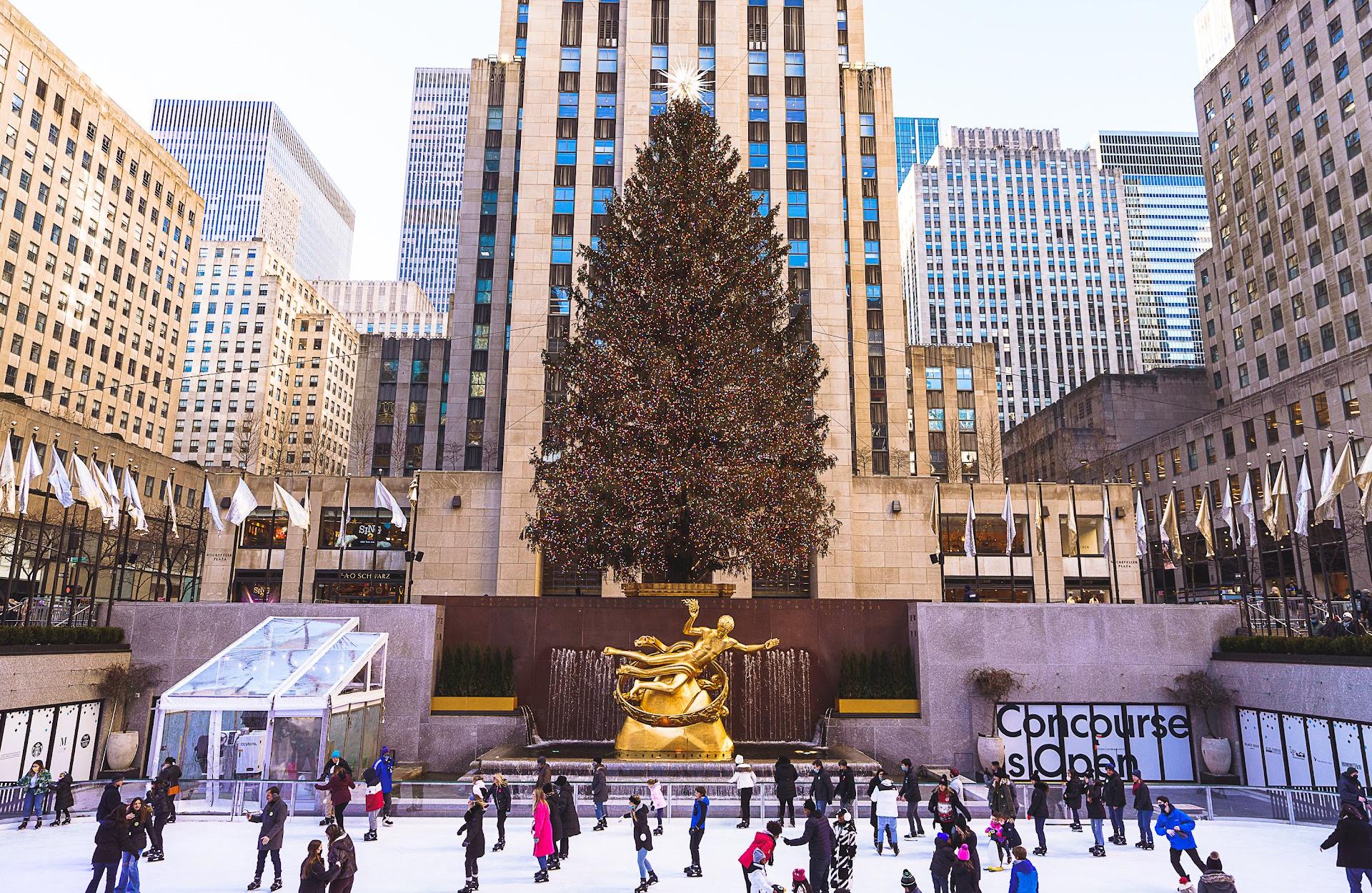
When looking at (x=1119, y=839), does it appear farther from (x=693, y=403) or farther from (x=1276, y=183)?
(x=1276, y=183)

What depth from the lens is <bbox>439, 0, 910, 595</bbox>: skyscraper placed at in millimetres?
47156

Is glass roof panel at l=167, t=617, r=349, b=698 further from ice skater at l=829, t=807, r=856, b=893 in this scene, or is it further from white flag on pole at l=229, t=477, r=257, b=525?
ice skater at l=829, t=807, r=856, b=893

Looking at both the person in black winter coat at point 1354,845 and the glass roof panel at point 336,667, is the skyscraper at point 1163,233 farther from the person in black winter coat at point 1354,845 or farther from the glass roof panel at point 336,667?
the person in black winter coat at point 1354,845

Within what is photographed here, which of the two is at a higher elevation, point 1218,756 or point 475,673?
point 475,673

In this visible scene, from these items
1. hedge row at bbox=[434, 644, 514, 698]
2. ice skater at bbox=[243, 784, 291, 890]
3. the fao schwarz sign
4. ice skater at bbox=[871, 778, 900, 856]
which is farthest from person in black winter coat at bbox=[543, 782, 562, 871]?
the fao schwarz sign

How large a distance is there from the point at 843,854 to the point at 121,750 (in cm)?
2333

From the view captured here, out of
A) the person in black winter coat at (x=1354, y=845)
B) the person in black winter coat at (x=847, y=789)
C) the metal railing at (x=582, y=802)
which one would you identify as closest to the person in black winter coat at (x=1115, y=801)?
the metal railing at (x=582, y=802)

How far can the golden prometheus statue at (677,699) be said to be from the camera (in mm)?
24156

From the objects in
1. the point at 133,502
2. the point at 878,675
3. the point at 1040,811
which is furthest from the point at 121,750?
the point at 1040,811

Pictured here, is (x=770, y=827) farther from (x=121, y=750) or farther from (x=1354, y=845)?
(x=121, y=750)

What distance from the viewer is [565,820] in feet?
54.8


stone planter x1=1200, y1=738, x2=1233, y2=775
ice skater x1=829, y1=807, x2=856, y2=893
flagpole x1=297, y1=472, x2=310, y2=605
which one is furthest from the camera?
flagpole x1=297, y1=472, x2=310, y2=605

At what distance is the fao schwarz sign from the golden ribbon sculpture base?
10.2 metres

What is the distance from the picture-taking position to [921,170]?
6211 inches
